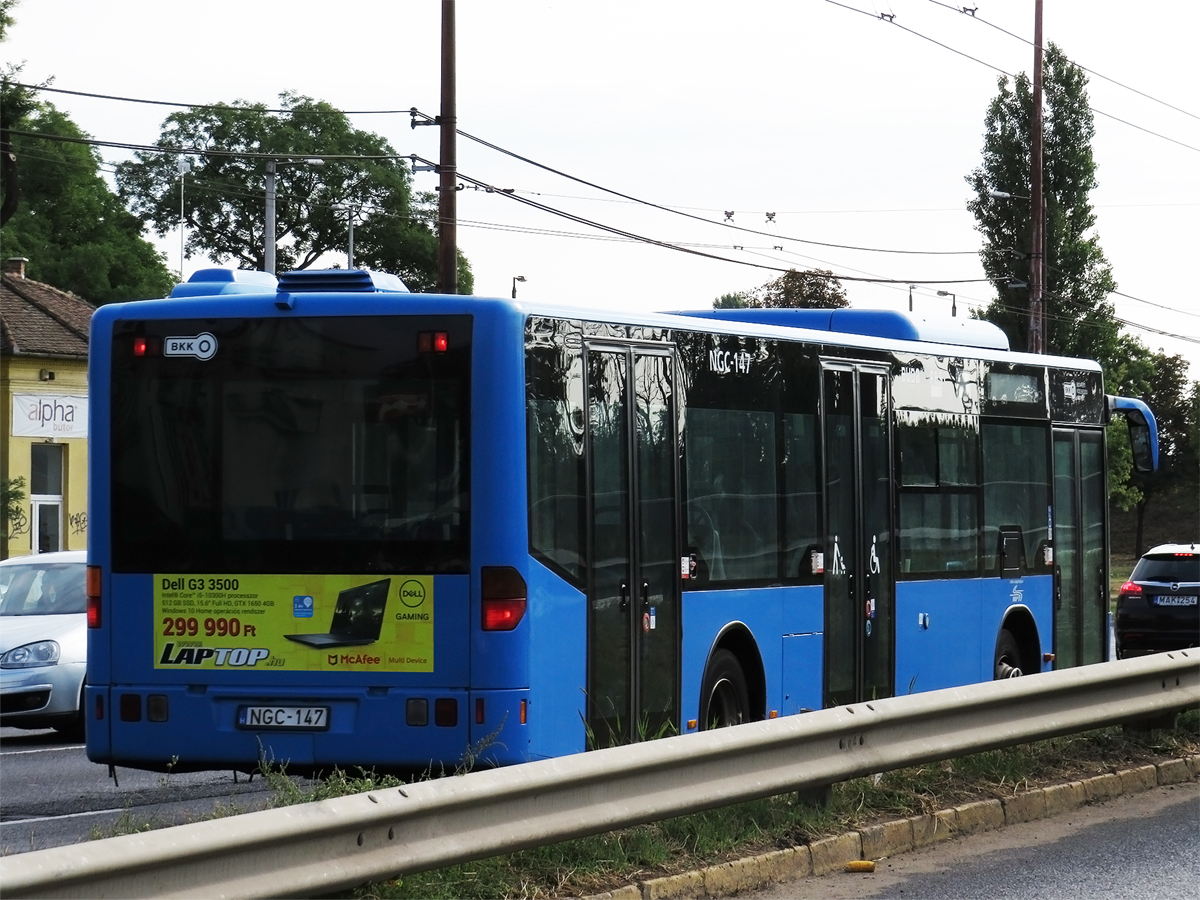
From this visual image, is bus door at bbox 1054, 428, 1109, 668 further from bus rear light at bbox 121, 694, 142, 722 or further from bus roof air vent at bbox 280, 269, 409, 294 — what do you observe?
bus rear light at bbox 121, 694, 142, 722

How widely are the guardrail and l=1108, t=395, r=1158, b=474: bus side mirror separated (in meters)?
6.74

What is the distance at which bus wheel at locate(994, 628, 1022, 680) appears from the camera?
14742mm

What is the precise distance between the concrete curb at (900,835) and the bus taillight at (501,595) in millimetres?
1959

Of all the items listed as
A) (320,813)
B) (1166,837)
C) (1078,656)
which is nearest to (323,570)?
(320,813)

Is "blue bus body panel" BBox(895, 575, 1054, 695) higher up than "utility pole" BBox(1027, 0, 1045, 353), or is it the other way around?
"utility pole" BBox(1027, 0, 1045, 353)

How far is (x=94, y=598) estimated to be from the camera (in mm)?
9805

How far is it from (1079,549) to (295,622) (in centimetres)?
Answer: 863

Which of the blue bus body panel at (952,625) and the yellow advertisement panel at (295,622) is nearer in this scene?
the yellow advertisement panel at (295,622)

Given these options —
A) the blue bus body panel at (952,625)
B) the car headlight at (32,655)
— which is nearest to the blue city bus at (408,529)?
the blue bus body panel at (952,625)

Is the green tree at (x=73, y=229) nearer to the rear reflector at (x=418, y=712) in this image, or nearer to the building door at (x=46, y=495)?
the building door at (x=46, y=495)

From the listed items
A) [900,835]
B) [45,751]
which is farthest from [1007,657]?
[45,751]

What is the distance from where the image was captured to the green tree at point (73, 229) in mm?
64812

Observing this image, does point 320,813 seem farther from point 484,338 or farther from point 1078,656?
point 1078,656

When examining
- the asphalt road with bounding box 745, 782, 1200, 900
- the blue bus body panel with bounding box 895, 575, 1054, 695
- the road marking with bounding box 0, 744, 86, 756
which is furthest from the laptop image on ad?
the road marking with bounding box 0, 744, 86, 756
